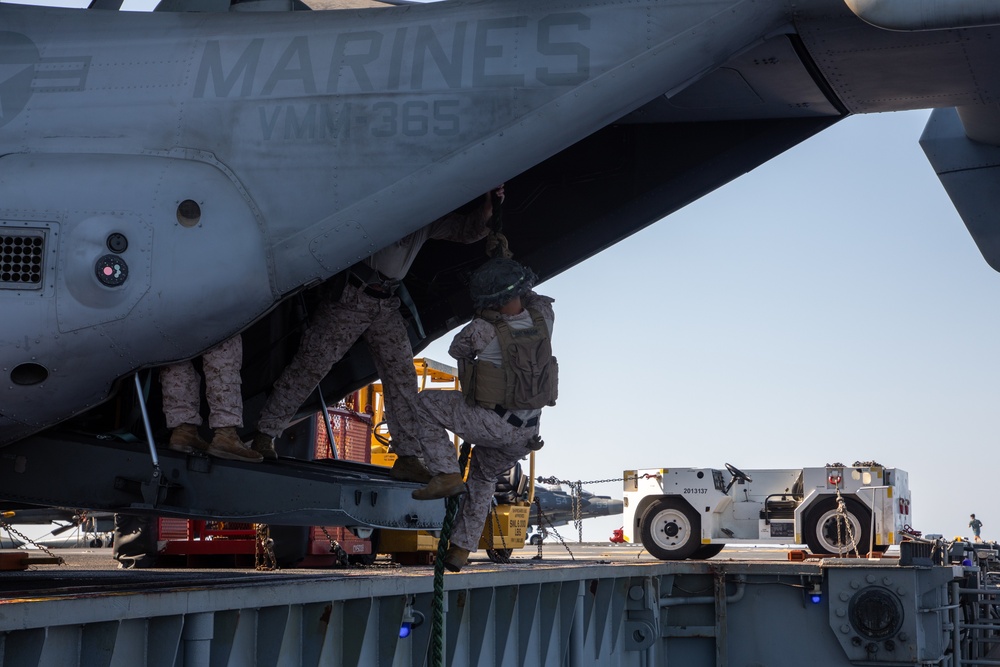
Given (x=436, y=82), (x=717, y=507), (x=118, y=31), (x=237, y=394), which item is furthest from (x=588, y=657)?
(x=717, y=507)

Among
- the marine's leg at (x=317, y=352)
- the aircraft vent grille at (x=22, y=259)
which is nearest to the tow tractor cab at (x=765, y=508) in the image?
the marine's leg at (x=317, y=352)

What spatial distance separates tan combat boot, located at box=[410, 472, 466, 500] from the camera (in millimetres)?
6293

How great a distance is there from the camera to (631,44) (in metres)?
6.20

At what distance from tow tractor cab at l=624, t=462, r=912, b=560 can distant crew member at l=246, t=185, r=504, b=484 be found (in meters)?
9.95

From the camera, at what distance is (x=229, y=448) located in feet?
22.0

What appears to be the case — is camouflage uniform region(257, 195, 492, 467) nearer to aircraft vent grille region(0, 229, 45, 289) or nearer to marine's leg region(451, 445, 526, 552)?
marine's leg region(451, 445, 526, 552)

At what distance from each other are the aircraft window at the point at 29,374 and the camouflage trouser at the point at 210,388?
70 cm

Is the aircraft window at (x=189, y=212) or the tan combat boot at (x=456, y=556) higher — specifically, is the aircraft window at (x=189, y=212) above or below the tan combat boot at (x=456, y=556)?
above

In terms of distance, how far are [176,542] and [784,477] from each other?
9.02 meters

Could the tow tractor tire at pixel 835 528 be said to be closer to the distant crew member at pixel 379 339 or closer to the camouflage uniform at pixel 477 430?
the distant crew member at pixel 379 339

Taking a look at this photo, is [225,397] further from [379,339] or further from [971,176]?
[971,176]

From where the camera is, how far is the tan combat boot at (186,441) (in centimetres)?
666

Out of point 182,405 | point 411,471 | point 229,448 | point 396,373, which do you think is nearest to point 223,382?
point 182,405

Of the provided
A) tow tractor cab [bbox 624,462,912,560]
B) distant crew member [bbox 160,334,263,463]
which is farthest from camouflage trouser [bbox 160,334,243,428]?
tow tractor cab [bbox 624,462,912,560]
